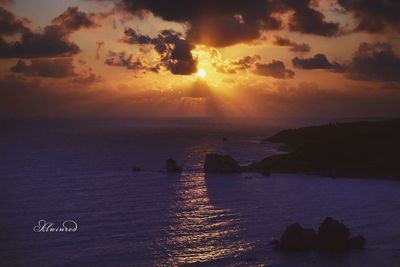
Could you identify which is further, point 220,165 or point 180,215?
point 220,165

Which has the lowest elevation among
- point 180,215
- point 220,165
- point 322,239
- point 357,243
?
point 357,243

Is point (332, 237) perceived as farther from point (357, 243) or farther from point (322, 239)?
point (357, 243)

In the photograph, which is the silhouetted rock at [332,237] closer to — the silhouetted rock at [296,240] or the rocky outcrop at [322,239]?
the rocky outcrop at [322,239]

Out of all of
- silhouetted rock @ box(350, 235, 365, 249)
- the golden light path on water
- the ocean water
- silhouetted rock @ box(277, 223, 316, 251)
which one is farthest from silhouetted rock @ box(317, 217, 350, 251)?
the golden light path on water

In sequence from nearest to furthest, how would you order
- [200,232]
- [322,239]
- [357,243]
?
[322,239], [357,243], [200,232]

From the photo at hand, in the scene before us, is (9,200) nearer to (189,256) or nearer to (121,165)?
(189,256)

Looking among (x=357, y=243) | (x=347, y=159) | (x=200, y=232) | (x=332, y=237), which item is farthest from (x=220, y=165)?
(x=332, y=237)

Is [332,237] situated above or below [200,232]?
above
